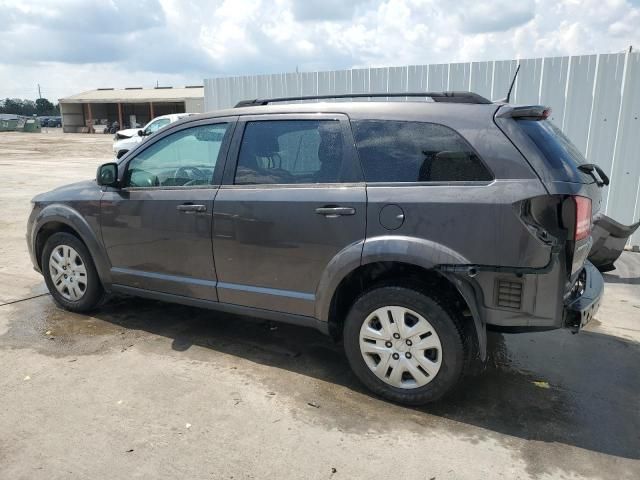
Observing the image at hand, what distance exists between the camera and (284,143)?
12.7 feet

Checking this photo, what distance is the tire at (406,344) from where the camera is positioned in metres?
3.29

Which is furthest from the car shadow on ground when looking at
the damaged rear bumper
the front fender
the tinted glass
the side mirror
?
the tinted glass

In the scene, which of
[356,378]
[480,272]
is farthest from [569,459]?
[356,378]

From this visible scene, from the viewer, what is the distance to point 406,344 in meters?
3.40

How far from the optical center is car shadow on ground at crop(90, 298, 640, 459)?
→ 10.8ft

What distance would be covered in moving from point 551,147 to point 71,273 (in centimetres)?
417

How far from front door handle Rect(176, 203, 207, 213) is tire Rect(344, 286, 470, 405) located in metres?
1.38

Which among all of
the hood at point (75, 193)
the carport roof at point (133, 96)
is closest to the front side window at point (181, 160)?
the hood at point (75, 193)

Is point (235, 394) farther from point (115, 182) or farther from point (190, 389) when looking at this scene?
point (115, 182)

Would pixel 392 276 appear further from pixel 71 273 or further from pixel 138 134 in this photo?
pixel 138 134

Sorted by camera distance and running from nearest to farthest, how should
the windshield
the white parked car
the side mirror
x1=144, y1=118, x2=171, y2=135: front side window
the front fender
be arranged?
the windshield → the side mirror → the front fender → the white parked car → x1=144, y1=118, x2=171, y2=135: front side window

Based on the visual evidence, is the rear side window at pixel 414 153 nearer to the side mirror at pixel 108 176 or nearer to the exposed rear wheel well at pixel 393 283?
the exposed rear wheel well at pixel 393 283

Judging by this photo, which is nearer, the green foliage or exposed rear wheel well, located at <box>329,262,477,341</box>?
exposed rear wheel well, located at <box>329,262,477,341</box>

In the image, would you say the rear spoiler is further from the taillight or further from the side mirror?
the side mirror
